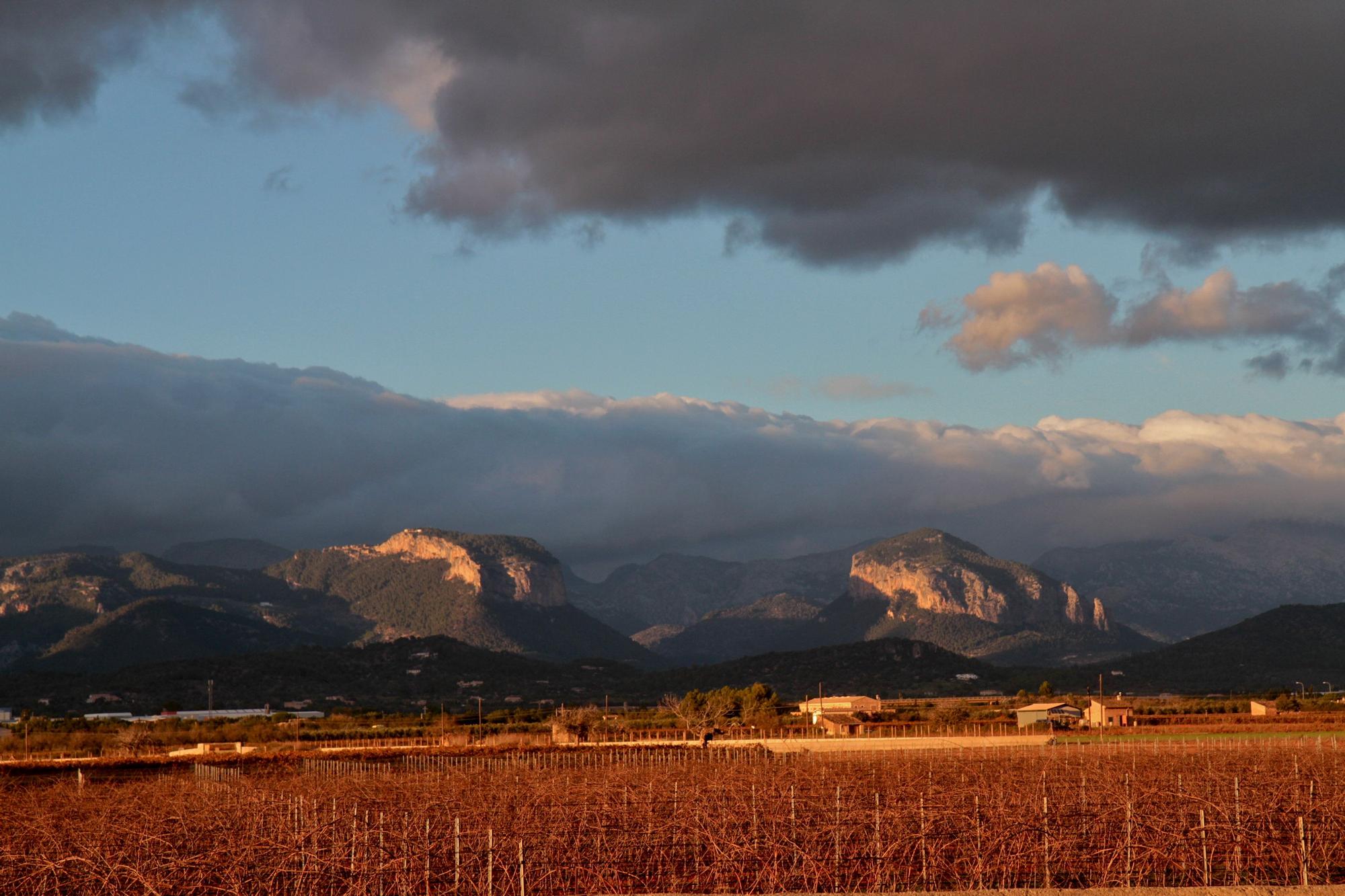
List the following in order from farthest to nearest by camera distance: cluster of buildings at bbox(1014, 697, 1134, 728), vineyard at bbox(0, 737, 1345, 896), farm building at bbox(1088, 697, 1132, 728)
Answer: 1. cluster of buildings at bbox(1014, 697, 1134, 728)
2. farm building at bbox(1088, 697, 1132, 728)
3. vineyard at bbox(0, 737, 1345, 896)

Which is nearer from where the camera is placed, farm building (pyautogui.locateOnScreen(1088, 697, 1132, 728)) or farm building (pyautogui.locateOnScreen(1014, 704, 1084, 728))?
farm building (pyautogui.locateOnScreen(1088, 697, 1132, 728))

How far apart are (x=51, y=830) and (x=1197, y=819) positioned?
131 ft

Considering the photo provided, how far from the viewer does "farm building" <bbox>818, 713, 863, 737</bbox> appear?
5536 inches

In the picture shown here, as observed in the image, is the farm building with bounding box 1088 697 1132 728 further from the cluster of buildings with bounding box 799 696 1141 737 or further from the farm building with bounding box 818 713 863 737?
the farm building with bounding box 818 713 863 737

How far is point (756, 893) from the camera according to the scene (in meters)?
38.8

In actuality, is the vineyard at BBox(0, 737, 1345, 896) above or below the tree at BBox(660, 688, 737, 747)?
above

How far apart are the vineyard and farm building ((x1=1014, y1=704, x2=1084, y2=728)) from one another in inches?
3313

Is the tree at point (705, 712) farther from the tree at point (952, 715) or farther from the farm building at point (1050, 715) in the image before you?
the farm building at point (1050, 715)

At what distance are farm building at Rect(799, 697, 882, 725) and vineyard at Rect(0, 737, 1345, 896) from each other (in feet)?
330

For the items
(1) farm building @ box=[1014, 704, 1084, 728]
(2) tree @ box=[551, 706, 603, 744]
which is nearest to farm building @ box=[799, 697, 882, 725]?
(1) farm building @ box=[1014, 704, 1084, 728]

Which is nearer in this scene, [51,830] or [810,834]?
[810,834]

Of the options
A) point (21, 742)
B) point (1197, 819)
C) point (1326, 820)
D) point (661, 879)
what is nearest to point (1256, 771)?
point (1197, 819)

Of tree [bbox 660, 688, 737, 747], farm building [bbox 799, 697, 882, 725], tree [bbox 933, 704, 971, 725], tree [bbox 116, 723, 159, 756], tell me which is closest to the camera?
tree [bbox 116, 723, 159, 756]

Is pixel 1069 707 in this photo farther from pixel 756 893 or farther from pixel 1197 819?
pixel 756 893
